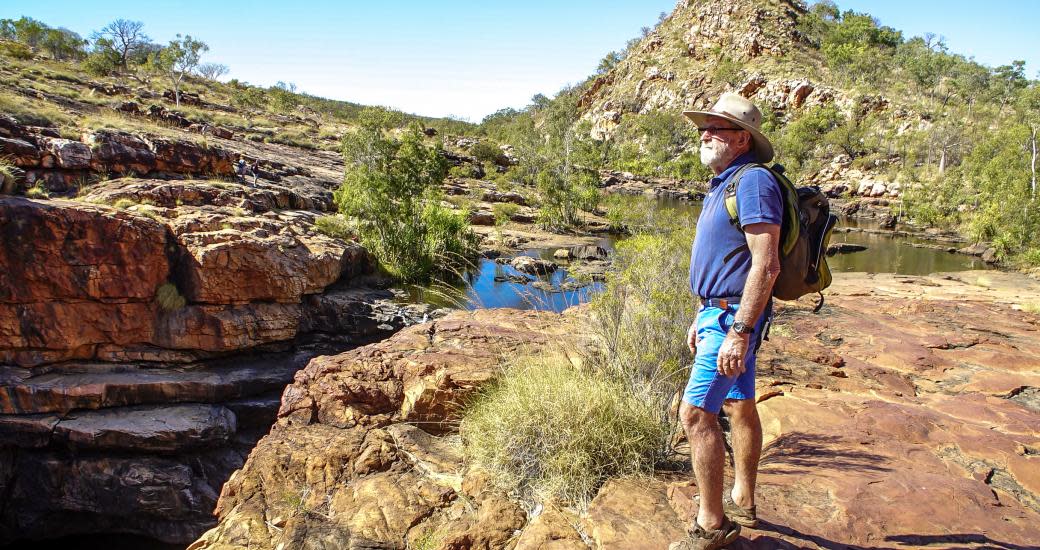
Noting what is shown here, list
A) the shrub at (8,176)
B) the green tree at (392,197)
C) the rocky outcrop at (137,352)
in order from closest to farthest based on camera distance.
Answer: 1. the rocky outcrop at (137,352)
2. the shrub at (8,176)
3. the green tree at (392,197)

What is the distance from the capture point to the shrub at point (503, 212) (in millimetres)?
24100

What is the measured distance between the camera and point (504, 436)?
10.0 ft

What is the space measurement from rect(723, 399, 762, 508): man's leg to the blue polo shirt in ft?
1.65

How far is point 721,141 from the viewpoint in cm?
225

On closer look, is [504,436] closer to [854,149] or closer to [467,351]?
[467,351]

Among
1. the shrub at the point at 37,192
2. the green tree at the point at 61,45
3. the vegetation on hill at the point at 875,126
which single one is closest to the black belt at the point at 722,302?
the shrub at the point at 37,192

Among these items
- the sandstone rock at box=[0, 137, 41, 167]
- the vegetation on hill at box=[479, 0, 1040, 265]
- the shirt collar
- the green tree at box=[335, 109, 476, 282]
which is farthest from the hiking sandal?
the vegetation on hill at box=[479, 0, 1040, 265]

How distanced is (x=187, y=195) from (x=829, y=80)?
62.2 metres

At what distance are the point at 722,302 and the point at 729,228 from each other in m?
0.30

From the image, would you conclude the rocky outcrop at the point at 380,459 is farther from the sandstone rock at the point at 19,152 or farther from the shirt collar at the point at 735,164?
Answer: the sandstone rock at the point at 19,152

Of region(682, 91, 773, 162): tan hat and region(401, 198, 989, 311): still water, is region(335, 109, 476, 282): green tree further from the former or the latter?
region(682, 91, 773, 162): tan hat

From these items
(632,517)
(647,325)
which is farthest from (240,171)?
(632,517)

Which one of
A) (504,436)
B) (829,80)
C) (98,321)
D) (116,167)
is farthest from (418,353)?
(829,80)

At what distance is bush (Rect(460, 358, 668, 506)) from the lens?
9.17ft
